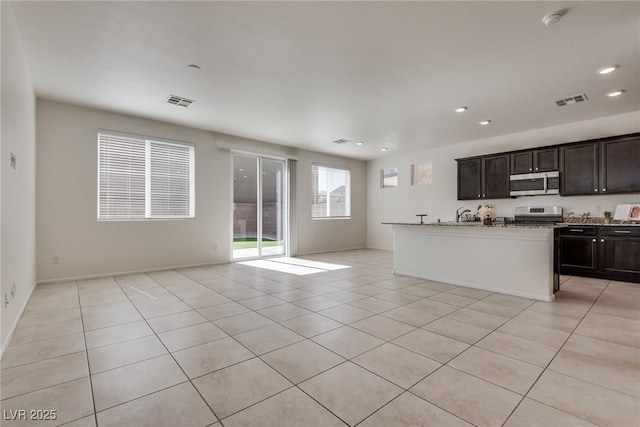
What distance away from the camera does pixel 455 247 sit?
459 cm

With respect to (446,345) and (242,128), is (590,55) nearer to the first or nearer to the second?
(446,345)

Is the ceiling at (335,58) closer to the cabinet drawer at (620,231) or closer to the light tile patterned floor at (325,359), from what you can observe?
the cabinet drawer at (620,231)

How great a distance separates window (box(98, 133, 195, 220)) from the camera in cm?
511

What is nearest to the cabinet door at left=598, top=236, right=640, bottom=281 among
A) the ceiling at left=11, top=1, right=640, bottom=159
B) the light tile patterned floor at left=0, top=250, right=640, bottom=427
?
the light tile patterned floor at left=0, top=250, right=640, bottom=427

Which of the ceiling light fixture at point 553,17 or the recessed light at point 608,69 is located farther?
the recessed light at point 608,69

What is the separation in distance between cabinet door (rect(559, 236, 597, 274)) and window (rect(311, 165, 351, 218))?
519cm

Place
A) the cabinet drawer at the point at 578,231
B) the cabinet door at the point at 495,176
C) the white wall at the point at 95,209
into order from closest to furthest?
the white wall at the point at 95,209
the cabinet drawer at the point at 578,231
the cabinet door at the point at 495,176

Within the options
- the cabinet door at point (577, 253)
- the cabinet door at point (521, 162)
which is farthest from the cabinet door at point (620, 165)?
the cabinet door at point (521, 162)

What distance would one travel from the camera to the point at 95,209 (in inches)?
195

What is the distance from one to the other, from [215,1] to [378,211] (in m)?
7.42

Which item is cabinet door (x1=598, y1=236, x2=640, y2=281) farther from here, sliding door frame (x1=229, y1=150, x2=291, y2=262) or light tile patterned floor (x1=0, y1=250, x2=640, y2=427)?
sliding door frame (x1=229, y1=150, x2=291, y2=262)

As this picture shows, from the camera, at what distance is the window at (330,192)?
830 centimetres

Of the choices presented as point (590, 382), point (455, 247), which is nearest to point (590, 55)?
point (455, 247)

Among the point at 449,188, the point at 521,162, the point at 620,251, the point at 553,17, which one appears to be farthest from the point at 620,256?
the point at 553,17
